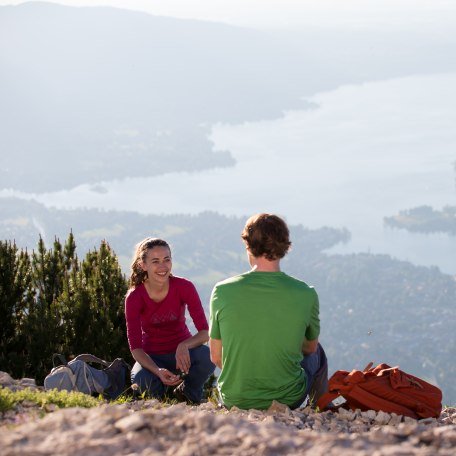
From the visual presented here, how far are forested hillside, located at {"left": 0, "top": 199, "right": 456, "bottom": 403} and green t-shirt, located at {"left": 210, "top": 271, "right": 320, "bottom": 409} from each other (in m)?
67.0

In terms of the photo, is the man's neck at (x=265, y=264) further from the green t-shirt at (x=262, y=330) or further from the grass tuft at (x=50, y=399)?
the grass tuft at (x=50, y=399)

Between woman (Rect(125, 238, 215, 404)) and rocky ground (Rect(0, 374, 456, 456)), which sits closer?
rocky ground (Rect(0, 374, 456, 456))

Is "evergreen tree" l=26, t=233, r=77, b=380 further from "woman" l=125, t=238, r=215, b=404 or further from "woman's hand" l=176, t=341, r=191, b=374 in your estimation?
"woman's hand" l=176, t=341, r=191, b=374

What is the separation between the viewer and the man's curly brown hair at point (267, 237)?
4.67 metres

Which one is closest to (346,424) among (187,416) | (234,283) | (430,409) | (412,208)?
(430,409)

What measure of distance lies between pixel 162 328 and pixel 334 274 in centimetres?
10669

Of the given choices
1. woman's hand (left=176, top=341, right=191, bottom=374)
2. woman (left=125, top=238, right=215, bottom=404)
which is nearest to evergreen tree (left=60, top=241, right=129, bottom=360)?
woman (left=125, top=238, right=215, bottom=404)


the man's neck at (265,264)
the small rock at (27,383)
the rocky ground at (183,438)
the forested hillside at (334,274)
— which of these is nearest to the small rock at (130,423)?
the rocky ground at (183,438)

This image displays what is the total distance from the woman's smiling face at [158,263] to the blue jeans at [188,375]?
577 millimetres

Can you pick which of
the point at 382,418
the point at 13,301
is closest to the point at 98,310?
the point at 13,301

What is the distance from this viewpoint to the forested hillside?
82.3 metres

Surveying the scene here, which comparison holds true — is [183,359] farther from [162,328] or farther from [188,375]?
[162,328]

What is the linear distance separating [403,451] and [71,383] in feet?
8.97

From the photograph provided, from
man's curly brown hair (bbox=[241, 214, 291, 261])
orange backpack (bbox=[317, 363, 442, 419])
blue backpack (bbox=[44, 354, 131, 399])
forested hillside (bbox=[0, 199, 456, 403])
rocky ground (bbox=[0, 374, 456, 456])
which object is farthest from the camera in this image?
forested hillside (bbox=[0, 199, 456, 403])
